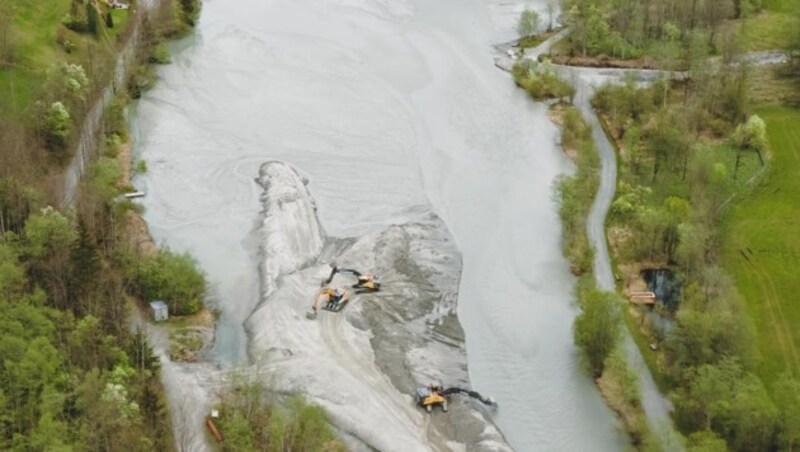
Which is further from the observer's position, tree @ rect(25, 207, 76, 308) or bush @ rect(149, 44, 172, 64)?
bush @ rect(149, 44, 172, 64)

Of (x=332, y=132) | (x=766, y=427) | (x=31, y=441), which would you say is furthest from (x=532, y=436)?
(x=332, y=132)

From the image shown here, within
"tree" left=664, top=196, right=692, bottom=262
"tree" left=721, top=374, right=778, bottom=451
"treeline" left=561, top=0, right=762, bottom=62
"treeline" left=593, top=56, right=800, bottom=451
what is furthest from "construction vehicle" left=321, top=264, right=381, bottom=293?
"treeline" left=561, top=0, right=762, bottom=62

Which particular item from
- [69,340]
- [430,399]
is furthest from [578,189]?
[69,340]

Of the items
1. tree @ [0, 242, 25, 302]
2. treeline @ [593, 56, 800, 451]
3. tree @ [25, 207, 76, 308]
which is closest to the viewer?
treeline @ [593, 56, 800, 451]

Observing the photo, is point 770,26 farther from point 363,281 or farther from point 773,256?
point 363,281

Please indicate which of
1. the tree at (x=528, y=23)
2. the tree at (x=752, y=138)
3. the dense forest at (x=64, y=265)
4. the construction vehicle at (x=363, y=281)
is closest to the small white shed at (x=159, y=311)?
the dense forest at (x=64, y=265)

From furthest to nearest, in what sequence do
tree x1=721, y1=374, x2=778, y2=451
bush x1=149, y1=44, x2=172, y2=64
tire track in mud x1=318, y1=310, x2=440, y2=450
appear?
bush x1=149, y1=44, x2=172, y2=64, tire track in mud x1=318, y1=310, x2=440, y2=450, tree x1=721, y1=374, x2=778, y2=451

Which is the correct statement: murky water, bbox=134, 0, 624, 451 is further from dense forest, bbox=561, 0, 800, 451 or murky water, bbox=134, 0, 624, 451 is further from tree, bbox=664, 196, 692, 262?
tree, bbox=664, 196, 692, 262
